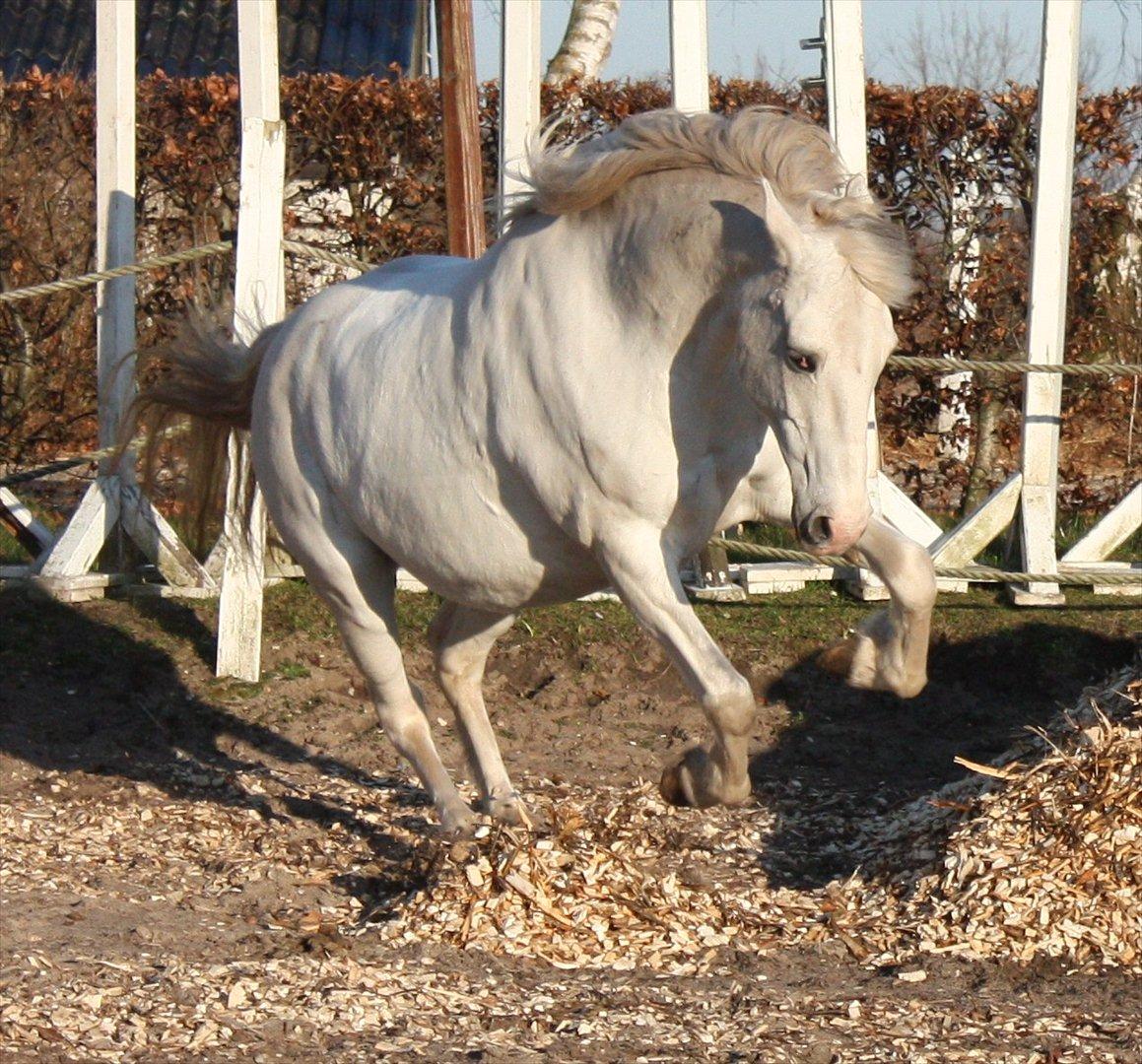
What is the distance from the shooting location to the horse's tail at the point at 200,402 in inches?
211

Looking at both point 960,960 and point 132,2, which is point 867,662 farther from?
point 132,2

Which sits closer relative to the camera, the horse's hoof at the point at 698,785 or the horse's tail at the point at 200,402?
the horse's hoof at the point at 698,785

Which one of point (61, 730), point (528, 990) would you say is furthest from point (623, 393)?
point (61, 730)

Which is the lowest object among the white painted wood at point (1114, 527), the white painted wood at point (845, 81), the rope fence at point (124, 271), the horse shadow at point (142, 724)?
the horse shadow at point (142, 724)

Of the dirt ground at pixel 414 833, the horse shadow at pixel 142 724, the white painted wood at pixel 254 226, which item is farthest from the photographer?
the white painted wood at pixel 254 226

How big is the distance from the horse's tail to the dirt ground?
0.97 m

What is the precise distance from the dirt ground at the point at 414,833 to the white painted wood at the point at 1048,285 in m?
0.30

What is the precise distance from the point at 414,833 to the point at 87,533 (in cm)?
259

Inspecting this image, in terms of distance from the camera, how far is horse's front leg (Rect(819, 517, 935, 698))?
13.2 ft

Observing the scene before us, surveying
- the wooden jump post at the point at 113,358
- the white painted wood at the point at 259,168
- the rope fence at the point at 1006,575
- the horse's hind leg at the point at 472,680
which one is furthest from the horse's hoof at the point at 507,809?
the wooden jump post at the point at 113,358

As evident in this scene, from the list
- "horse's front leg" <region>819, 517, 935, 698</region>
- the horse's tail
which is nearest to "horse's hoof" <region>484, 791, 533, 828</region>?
"horse's front leg" <region>819, 517, 935, 698</region>

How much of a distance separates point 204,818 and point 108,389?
224 cm

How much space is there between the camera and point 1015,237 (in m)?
8.42

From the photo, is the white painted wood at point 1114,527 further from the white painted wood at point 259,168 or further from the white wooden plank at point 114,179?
the white wooden plank at point 114,179
